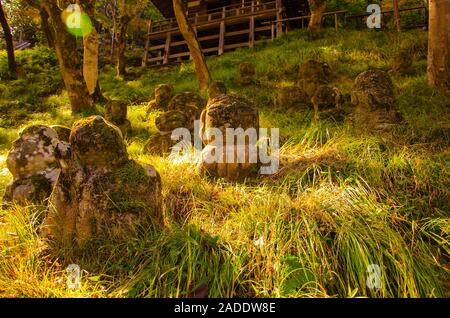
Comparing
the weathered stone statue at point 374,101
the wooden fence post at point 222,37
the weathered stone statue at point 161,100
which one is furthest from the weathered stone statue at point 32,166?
the wooden fence post at point 222,37

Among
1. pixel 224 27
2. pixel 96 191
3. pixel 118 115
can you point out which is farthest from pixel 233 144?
pixel 224 27

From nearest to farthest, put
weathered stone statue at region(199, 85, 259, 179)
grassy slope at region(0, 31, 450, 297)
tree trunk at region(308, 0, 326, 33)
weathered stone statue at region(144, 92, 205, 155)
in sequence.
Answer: grassy slope at region(0, 31, 450, 297)
weathered stone statue at region(199, 85, 259, 179)
weathered stone statue at region(144, 92, 205, 155)
tree trunk at region(308, 0, 326, 33)

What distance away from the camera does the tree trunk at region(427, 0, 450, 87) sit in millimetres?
6949

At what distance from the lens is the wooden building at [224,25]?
1738 cm

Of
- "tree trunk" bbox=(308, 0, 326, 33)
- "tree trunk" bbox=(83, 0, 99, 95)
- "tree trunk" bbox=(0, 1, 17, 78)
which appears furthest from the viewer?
"tree trunk" bbox=(0, 1, 17, 78)

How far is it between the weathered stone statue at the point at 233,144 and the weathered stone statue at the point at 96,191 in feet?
4.06

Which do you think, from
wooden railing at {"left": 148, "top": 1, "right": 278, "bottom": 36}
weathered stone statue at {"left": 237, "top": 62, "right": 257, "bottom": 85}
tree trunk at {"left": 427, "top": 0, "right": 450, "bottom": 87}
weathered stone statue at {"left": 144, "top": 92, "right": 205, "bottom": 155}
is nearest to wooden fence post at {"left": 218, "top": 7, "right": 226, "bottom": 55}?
wooden railing at {"left": 148, "top": 1, "right": 278, "bottom": 36}

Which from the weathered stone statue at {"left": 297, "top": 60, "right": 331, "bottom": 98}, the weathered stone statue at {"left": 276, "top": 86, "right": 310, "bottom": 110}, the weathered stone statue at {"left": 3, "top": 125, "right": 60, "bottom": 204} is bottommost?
the weathered stone statue at {"left": 3, "top": 125, "right": 60, "bottom": 204}

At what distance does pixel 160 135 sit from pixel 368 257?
13.7 feet

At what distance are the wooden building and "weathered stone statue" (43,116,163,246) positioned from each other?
14.3 m

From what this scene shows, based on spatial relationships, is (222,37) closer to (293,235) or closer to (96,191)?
(96,191)

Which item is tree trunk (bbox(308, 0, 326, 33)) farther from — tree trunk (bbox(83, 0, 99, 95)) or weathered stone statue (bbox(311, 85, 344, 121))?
weathered stone statue (bbox(311, 85, 344, 121))

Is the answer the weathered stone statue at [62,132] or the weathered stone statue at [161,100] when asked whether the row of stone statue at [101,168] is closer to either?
the weathered stone statue at [62,132]

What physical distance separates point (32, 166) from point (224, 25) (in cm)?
1599
